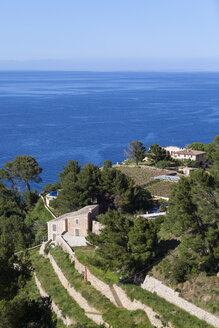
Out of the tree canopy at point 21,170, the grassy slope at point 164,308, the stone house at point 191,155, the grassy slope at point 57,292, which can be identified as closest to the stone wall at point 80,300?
the grassy slope at point 57,292

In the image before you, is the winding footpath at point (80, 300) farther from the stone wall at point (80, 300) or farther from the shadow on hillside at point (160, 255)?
the shadow on hillside at point (160, 255)

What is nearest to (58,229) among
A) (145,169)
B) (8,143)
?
(145,169)

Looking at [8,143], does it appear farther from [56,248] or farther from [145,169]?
[56,248]

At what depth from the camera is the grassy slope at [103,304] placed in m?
20.4

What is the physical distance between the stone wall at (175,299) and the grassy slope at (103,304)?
1.76 m

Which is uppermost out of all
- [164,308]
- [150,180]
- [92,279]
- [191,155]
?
[164,308]

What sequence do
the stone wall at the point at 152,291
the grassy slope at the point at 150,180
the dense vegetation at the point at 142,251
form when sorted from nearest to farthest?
the dense vegetation at the point at 142,251
the stone wall at the point at 152,291
the grassy slope at the point at 150,180

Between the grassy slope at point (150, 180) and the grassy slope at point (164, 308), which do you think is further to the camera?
the grassy slope at point (150, 180)

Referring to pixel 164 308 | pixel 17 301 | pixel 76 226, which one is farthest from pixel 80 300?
pixel 76 226

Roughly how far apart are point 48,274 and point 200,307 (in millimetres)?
13316

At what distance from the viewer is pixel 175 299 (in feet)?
68.4

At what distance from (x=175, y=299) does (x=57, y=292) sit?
8852 millimetres

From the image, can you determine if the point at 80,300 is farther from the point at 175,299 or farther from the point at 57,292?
the point at 175,299

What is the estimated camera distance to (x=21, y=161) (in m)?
53.3
